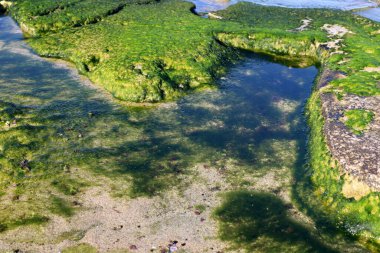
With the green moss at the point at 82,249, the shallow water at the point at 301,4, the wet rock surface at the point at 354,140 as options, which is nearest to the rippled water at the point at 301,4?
the shallow water at the point at 301,4

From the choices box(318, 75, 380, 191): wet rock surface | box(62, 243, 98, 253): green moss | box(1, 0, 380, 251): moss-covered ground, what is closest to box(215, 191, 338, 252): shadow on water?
box(1, 0, 380, 251): moss-covered ground

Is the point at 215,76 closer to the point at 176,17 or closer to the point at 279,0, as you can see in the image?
the point at 176,17

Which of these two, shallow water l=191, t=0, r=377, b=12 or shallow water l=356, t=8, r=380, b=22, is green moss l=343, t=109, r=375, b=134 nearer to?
shallow water l=191, t=0, r=377, b=12

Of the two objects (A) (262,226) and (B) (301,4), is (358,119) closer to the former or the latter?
(A) (262,226)

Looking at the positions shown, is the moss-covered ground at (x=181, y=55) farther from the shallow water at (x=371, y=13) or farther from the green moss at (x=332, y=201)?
the shallow water at (x=371, y=13)

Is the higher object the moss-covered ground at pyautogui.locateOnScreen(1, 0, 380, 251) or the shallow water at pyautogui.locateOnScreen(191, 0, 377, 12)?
the shallow water at pyautogui.locateOnScreen(191, 0, 377, 12)

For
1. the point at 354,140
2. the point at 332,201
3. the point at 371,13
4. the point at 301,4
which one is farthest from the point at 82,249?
the point at 371,13

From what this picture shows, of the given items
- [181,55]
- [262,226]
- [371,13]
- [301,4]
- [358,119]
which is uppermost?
[301,4]
